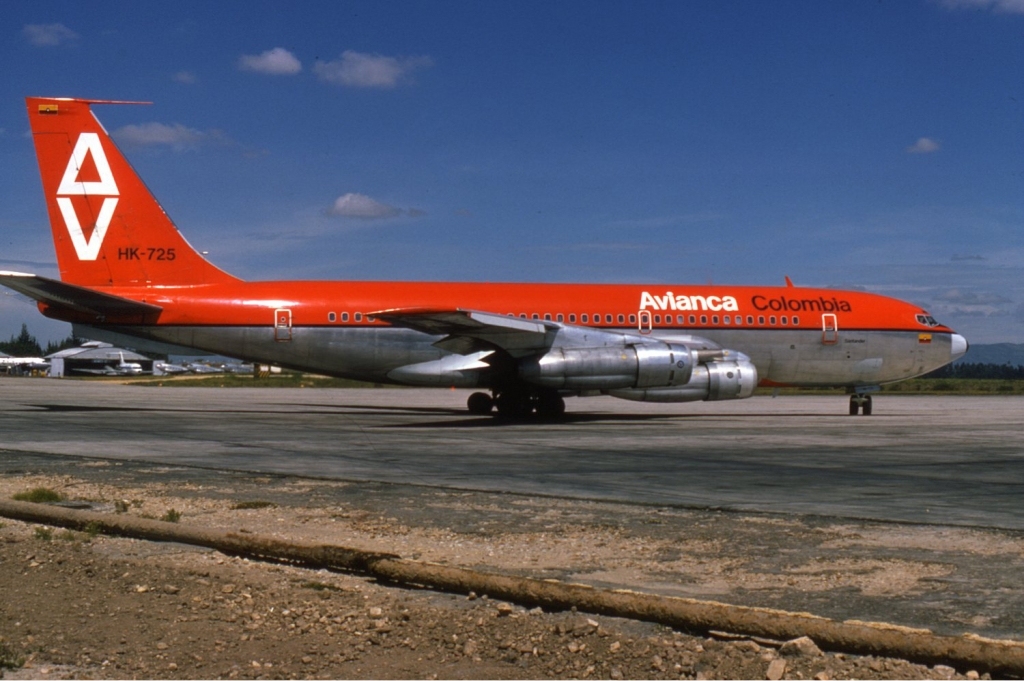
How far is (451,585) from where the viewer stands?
5.72 m

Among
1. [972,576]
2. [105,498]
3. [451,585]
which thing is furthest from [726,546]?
[105,498]

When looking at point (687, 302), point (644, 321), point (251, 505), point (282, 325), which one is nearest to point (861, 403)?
point (687, 302)

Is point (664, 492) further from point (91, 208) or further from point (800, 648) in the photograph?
point (91, 208)

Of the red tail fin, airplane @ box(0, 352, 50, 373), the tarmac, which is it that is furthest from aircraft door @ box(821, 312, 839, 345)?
airplane @ box(0, 352, 50, 373)

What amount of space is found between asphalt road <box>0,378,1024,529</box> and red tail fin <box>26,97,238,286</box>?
3.84 meters

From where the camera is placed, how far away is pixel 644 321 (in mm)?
27078

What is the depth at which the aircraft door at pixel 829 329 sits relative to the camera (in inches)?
1120

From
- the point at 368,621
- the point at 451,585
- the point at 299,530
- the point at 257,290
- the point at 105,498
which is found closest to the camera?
the point at 368,621

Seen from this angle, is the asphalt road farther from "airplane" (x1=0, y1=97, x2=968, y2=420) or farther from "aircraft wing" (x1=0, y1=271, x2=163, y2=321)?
"aircraft wing" (x1=0, y1=271, x2=163, y2=321)

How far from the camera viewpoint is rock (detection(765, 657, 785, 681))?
4.30m

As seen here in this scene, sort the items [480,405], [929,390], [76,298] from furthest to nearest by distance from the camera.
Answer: [929,390]
[480,405]
[76,298]

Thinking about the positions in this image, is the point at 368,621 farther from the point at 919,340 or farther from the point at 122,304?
the point at 919,340

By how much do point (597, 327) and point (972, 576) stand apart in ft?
67.2

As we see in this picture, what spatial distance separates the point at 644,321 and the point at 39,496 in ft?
64.3
